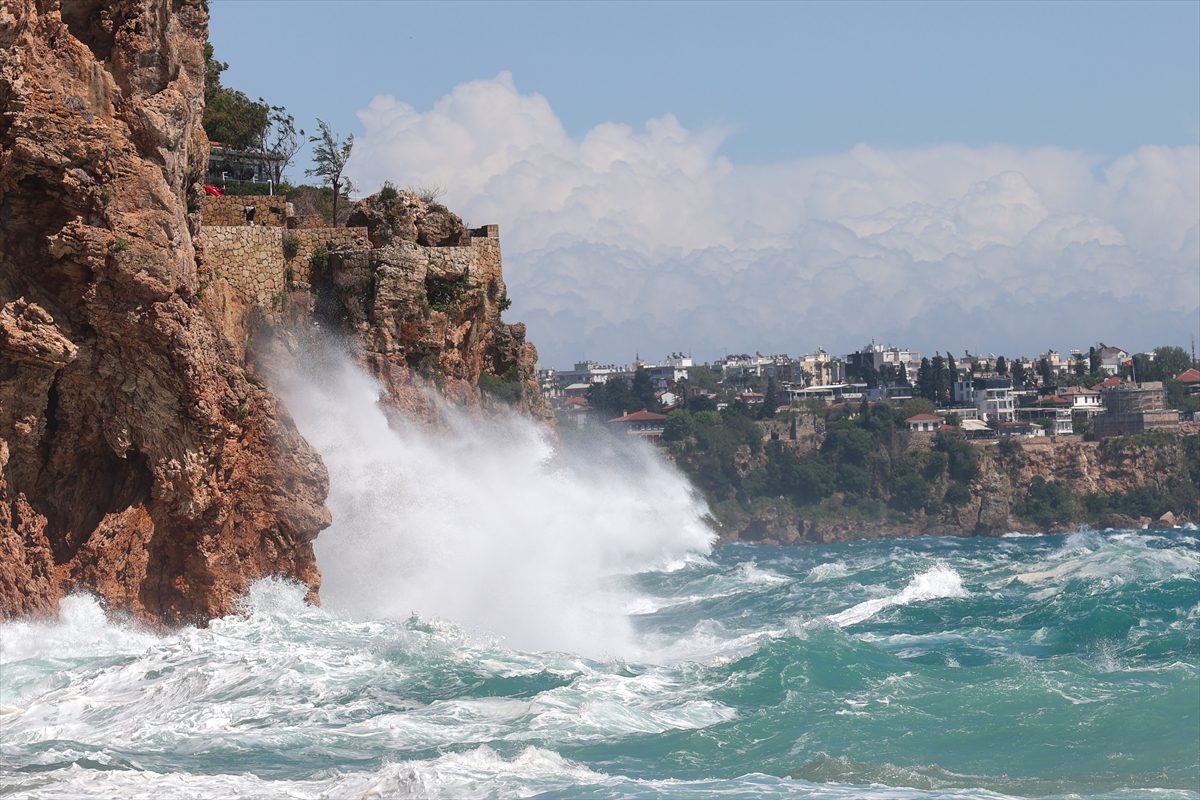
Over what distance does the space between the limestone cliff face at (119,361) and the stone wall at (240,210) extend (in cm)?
865

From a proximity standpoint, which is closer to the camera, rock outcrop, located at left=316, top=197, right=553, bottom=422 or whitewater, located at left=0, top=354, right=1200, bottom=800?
whitewater, located at left=0, top=354, right=1200, bottom=800

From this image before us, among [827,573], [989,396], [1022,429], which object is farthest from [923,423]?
[827,573]

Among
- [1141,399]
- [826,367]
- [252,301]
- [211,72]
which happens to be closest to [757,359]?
[826,367]

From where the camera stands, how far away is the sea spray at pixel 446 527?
2294 cm

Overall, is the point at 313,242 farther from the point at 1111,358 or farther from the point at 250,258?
the point at 1111,358

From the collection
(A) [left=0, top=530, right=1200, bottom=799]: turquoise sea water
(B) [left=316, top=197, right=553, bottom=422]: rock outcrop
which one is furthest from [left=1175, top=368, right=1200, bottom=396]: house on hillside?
(A) [left=0, top=530, right=1200, bottom=799]: turquoise sea water

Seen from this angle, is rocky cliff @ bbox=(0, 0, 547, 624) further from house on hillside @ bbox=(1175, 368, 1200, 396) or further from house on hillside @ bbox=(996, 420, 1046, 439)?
house on hillside @ bbox=(1175, 368, 1200, 396)

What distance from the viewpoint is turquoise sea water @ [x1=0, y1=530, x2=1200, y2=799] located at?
1284 centimetres

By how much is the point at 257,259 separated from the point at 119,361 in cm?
988

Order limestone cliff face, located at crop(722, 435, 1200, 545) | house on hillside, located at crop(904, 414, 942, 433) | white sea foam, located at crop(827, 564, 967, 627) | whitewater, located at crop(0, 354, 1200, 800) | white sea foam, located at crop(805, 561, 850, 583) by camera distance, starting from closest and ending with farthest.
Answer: whitewater, located at crop(0, 354, 1200, 800)
white sea foam, located at crop(827, 564, 967, 627)
white sea foam, located at crop(805, 561, 850, 583)
limestone cliff face, located at crop(722, 435, 1200, 545)
house on hillside, located at crop(904, 414, 942, 433)

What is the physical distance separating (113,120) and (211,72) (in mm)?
22301

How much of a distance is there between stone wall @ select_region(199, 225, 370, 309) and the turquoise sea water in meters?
8.11

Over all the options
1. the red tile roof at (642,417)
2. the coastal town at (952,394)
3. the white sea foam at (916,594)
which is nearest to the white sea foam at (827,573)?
the white sea foam at (916,594)

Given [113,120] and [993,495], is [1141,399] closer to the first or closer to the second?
[993,495]
